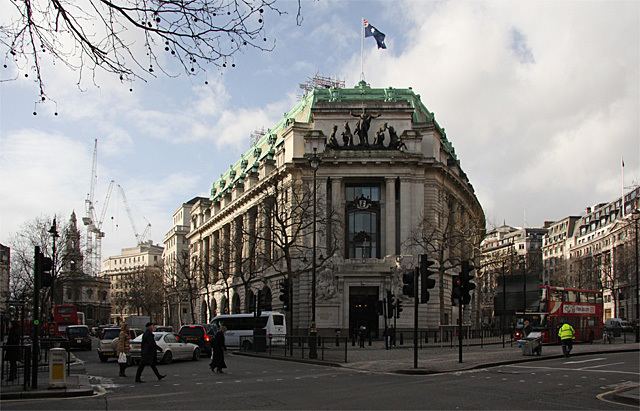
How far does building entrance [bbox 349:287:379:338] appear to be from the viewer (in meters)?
68.2

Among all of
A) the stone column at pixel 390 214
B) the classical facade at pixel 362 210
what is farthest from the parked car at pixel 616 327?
the stone column at pixel 390 214

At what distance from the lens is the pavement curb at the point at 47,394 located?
1748cm

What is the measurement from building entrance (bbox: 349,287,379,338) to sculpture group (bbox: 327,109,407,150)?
13.4 metres

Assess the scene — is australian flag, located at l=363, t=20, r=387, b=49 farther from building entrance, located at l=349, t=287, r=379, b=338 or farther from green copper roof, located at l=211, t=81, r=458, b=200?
building entrance, located at l=349, t=287, r=379, b=338

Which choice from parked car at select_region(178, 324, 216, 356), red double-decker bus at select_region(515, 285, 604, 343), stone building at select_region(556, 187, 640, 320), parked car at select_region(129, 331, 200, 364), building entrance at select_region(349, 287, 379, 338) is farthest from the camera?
stone building at select_region(556, 187, 640, 320)

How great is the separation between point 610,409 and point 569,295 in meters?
38.7

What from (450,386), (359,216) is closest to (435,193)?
(359,216)

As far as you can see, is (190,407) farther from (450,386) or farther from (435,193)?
(435,193)

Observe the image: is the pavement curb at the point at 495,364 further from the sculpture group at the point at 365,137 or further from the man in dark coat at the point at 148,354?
the sculpture group at the point at 365,137

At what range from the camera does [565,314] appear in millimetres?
51469

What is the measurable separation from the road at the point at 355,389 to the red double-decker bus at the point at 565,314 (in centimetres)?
2217

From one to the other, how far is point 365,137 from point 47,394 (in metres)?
54.7

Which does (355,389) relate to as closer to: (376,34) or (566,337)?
(566,337)

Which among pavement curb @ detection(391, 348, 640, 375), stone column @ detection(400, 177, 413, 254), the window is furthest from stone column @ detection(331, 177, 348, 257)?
pavement curb @ detection(391, 348, 640, 375)
